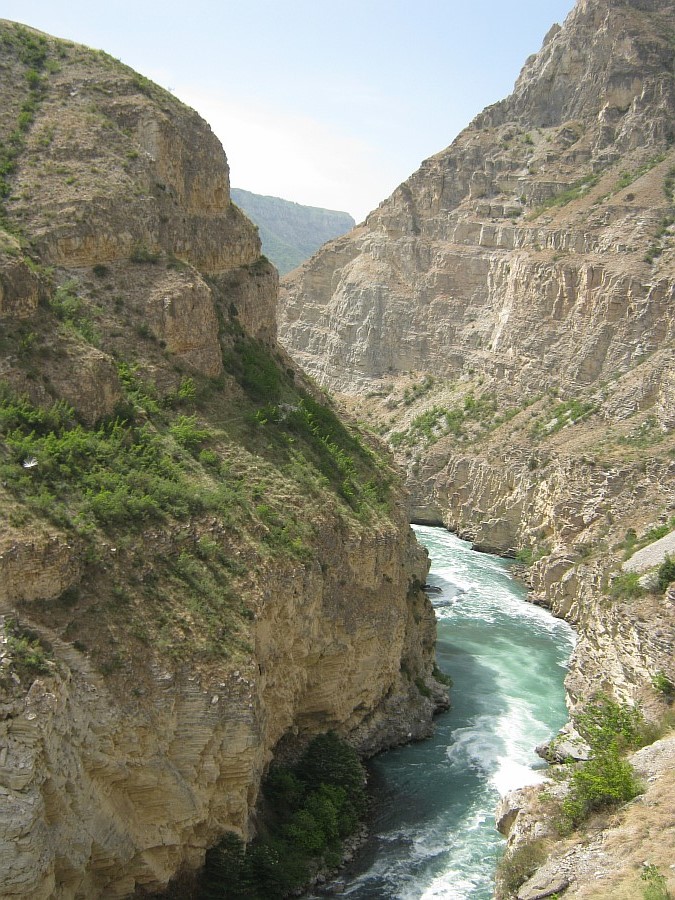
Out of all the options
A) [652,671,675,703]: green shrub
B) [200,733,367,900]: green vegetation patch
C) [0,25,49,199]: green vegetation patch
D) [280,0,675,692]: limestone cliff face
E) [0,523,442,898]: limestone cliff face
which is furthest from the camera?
[280,0,675,692]: limestone cliff face

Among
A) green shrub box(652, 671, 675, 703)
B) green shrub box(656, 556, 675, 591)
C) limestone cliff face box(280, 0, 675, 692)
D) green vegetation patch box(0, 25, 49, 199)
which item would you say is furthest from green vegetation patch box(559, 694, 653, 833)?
green vegetation patch box(0, 25, 49, 199)

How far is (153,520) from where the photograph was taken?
21406 millimetres

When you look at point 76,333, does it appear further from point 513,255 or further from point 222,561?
point 513,255

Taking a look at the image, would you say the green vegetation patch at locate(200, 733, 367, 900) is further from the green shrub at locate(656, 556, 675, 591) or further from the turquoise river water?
the green shrub at locate(656, 556, 675, 591)

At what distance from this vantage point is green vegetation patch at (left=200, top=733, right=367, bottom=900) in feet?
64.5

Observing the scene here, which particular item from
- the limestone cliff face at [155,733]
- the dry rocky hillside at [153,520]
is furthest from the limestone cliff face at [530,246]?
the limestone cliff face at [155,733]

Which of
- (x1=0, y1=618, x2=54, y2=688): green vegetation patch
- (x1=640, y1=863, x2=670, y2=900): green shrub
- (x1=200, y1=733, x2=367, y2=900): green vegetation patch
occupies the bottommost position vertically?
(x1=200, y1=733, x2=367, y2=900): green vegetation patch

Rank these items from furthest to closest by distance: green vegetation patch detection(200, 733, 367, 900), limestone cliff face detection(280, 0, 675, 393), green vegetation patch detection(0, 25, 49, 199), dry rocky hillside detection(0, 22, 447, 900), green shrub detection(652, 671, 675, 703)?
limestone cliff face detection(280, 0, 675, 393), green vegetation patch detection(0, 25, 49, 199), green shrub detection(652, 671, 675, 703), green vegetation patch detection(200, 733, 367, 900), dry rocky hillside detection(0, 22, 447, 900)

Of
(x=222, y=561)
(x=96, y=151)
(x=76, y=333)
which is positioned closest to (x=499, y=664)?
(x=222, y=561)

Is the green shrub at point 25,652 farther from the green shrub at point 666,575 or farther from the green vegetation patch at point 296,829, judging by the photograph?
the green shrub at point 666,575

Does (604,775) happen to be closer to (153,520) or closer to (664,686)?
(664,686)

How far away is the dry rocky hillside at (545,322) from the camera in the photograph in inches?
1785

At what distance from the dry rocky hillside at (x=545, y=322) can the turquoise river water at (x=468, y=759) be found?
8.07 ft

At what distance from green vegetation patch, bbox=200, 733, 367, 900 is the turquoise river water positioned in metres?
0.93
